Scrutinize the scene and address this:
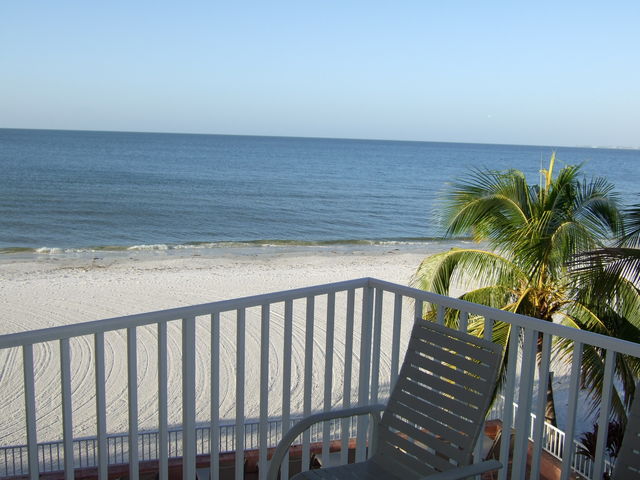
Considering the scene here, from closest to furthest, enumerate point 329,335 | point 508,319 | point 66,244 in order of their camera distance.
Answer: point 508,319 → point 329,335 → point 66,244

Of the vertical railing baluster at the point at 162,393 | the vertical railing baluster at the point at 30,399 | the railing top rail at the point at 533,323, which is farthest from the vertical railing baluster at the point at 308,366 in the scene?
the vertical railing baluster at the point at 30,399

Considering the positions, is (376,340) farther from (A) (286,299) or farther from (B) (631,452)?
(B) (631,452)

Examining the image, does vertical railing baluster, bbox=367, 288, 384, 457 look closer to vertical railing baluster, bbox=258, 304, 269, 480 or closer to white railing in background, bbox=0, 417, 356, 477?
vertical railing baluster, bbox=258, 304, 269, 480

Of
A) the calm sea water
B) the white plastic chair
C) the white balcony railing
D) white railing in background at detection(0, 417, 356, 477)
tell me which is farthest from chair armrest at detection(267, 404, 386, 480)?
the calm sea water

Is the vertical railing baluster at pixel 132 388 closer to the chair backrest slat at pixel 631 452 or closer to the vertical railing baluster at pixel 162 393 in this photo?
the vertical railing baluster at pixel 162 393

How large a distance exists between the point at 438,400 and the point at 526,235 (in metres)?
4.36

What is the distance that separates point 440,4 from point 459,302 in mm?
15294

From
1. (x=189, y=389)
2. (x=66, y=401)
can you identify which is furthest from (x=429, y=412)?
(x=66, y=401)

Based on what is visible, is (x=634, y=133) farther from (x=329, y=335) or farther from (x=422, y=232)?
(x=329, y=335)

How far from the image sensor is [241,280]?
14.8 m

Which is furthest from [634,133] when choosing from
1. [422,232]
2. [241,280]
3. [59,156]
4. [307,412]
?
[307,412]

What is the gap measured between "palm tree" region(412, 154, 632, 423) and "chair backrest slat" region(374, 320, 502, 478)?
376 cm

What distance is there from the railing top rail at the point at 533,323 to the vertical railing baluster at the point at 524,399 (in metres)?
0.06

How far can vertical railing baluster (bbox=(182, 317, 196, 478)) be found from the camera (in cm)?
236
